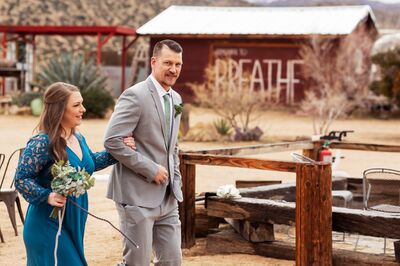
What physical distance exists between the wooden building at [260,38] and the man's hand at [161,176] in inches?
1058

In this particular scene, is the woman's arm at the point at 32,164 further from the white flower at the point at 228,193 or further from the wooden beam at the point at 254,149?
the wooden beam at the point at 254,149

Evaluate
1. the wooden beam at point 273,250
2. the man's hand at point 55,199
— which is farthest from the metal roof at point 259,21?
the man's hand at point 55,199

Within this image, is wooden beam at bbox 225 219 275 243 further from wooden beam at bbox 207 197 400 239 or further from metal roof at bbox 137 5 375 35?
metal roof at bbox 137 5 375 35

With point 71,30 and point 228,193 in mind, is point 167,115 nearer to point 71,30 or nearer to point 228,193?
point 228,193

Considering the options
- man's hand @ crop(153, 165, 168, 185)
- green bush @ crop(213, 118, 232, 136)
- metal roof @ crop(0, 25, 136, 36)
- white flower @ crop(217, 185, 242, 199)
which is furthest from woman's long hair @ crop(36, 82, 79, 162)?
metal roof @ crop(0, 25, 136, 36)

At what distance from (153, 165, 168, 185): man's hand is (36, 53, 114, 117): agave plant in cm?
2203

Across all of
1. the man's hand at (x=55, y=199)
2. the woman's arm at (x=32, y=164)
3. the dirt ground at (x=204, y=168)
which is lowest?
the dirt ground at (x=204, y=168)

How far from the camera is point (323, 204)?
6.78 metres

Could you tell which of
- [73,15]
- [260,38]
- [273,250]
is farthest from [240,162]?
[73,15]

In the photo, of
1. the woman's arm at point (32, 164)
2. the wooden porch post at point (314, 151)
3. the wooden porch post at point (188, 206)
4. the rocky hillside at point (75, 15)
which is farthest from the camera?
the rocky hillside at point (75, 15)

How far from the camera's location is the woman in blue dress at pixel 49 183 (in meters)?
4.66

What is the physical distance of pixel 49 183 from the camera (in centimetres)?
474

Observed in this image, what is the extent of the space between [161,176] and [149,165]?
0.10 m

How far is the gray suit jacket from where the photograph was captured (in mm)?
5259
